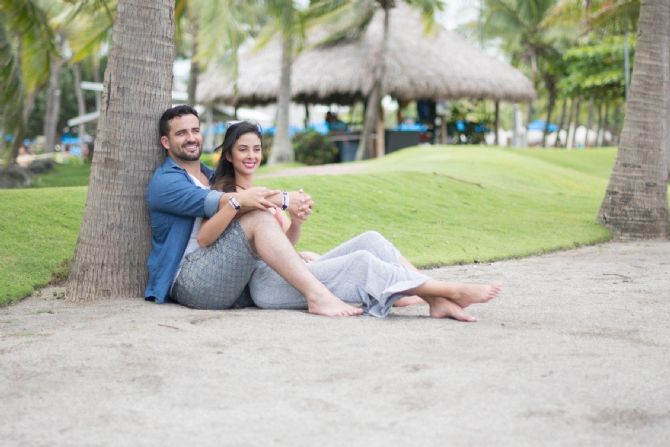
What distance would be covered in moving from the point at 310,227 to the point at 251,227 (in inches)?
198

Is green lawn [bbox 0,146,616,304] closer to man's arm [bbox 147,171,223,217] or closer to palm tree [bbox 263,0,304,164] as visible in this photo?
man's arm [bbox 147,171,223,217]

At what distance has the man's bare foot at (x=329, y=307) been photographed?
538cm

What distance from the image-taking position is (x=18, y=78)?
12156mm

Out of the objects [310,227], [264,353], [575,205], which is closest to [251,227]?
[264,353]

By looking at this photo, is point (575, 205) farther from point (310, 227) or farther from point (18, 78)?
point (18, 78)

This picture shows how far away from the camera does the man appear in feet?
17.7

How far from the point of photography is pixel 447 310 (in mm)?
5395

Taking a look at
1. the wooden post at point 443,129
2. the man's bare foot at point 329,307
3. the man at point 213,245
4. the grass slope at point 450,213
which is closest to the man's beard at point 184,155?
the man at point 213,245

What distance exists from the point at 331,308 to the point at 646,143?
7.67m

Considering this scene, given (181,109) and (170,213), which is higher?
(181,109)

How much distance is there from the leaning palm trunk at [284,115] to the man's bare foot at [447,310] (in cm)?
1823

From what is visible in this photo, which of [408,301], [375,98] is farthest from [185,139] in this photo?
[375,98]

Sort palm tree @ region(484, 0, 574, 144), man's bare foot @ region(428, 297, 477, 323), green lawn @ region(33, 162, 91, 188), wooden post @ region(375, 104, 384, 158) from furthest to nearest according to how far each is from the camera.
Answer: palm tree @ region(484, 0, 574, 144) < wooden post @ region(375, 104, 384, 158) < green lawn @ region(33, 162, 91, 188) < man's bare foot @ region(428, 297, 477, 323)

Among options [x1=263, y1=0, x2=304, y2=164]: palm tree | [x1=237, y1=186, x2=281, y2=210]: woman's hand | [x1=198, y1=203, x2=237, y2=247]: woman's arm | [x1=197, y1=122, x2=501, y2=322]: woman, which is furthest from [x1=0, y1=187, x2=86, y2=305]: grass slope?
[x1=263, y1=0, x2=304, y2=164]: palm tree
